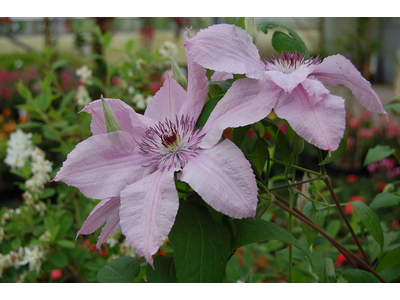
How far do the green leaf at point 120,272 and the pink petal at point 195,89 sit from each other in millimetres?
214

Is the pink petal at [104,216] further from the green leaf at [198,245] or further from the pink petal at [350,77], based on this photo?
the pink petal at [350,77]

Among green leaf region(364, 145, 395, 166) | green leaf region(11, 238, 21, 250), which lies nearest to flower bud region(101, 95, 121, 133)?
green leaf region(364, 145, 395, 166)

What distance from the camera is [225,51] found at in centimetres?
37

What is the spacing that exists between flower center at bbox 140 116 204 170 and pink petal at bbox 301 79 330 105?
11 cm

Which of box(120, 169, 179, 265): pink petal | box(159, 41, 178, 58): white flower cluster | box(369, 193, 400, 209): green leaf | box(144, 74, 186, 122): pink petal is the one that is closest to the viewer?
box(120, 169, 179, 265): pink petal

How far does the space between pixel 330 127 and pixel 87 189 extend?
0.75ft

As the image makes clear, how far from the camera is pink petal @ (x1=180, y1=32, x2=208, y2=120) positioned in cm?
39

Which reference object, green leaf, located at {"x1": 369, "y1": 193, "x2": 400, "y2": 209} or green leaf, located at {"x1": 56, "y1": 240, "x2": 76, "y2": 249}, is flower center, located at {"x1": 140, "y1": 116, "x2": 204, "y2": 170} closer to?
green leaf, located at {"x1": 369, "y1": 193, "x2": 400, "y2": 209}

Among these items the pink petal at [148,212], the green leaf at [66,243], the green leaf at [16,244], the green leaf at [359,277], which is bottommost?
the green leaf at [16,244]

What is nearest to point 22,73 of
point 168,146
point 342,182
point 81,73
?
point 81,73

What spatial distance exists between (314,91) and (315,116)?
0.02 meters

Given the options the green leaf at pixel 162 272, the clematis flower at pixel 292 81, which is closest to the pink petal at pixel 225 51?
the clematis flower at pixel 292 81

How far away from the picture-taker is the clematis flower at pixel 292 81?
333 millimetres

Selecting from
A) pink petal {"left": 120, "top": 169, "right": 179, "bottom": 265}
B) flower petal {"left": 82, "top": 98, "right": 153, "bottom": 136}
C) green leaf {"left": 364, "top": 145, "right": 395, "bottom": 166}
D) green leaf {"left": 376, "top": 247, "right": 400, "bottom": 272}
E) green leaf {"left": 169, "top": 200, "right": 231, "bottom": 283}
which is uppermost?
flower petal {"left": 82, "top": 98, "right": 153, "bottom": 136}
